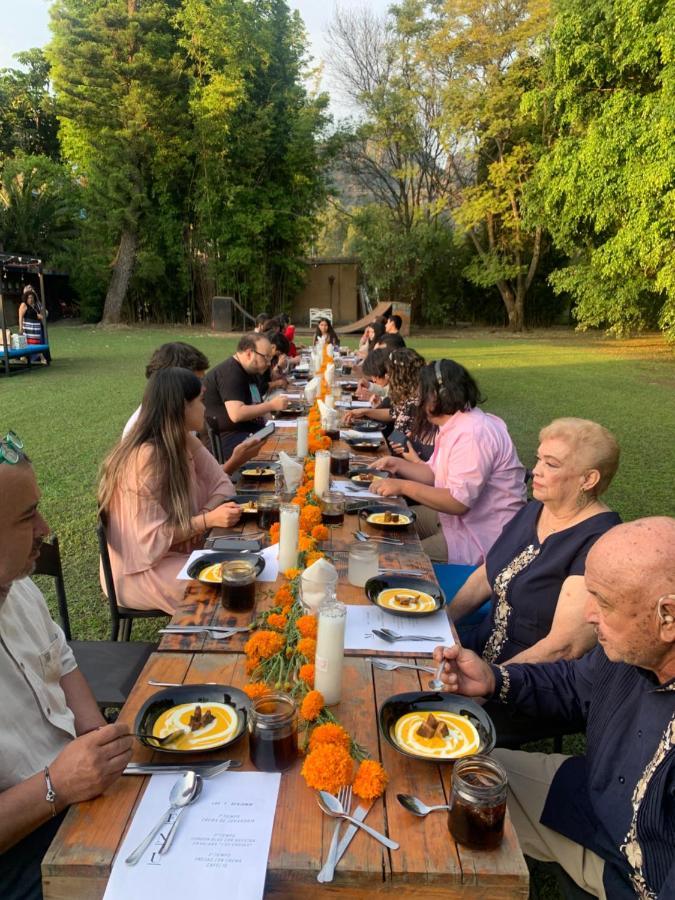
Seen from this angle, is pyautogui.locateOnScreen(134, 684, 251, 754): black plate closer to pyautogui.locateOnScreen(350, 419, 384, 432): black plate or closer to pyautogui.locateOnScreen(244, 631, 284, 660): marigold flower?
pyautogui.locateOnScreen(244, 631, 284, 660): marigold flower

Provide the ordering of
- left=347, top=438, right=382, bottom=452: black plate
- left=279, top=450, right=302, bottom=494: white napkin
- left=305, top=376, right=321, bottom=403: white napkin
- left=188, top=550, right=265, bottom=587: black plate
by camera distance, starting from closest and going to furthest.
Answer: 1. left=188, top=550, right=265, bottom=587: black plate
2. left=279, top=450, right=302, bottom=494: white napkin
3. left=347, top=438, right=382, bottom=452: black plate
4. left=305, top=376, right=321, bottom=403: white napkin

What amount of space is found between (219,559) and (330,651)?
100 cm

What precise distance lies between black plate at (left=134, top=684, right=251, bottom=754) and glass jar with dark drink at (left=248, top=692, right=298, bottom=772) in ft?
0.33

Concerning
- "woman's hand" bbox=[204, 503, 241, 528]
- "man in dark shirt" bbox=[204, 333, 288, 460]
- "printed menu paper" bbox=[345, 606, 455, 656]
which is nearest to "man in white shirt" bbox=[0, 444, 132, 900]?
"printed menu paper" bbox=[345, 606, 455, 656]

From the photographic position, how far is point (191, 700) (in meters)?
1.61

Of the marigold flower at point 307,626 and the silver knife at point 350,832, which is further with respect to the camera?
the marigold flower at point 307,626

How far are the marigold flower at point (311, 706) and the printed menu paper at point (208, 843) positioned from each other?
15 centimetres

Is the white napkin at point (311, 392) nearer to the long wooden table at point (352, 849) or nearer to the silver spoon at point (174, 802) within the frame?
the long wooden table at point (352, 849)

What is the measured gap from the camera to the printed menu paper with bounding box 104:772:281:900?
112 centimetres

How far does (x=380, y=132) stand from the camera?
97.1 feet

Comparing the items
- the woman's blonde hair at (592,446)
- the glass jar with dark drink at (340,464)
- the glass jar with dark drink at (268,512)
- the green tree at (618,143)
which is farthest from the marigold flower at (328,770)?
the green tree at (618,143)

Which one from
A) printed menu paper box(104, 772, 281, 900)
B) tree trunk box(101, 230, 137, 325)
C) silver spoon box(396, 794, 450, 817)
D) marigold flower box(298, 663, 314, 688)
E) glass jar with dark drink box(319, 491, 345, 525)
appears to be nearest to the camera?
printed menu paper box(104, 772, 281, 900)

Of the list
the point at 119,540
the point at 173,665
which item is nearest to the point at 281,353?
the point at 119,540

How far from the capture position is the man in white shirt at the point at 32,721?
4.46 feet
